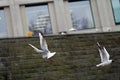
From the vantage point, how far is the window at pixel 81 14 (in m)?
21.9

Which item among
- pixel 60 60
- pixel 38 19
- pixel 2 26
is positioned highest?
pixel 38 19

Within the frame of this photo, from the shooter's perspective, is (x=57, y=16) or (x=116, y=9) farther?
(x=116, y=9)

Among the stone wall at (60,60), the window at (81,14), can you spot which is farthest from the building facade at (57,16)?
the stone wall at (60,60)

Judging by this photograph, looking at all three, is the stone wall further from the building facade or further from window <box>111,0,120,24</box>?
window <box>111,0,120,24</box>

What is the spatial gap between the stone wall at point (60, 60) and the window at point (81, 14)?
5.43 m

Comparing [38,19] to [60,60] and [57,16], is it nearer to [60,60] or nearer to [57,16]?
[57,16]

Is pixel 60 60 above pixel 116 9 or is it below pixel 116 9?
below

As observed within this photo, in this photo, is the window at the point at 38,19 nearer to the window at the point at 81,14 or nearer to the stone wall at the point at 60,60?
the window at the point at 81,14

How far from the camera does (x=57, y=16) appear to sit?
851 inches

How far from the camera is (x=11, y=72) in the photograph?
13859 mm

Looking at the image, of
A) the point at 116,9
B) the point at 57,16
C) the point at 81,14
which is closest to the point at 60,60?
the point at 57,16

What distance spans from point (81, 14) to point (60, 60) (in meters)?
7.75

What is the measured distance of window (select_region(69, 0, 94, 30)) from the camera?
2187 cm

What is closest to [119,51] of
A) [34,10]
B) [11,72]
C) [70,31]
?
[11,72]
